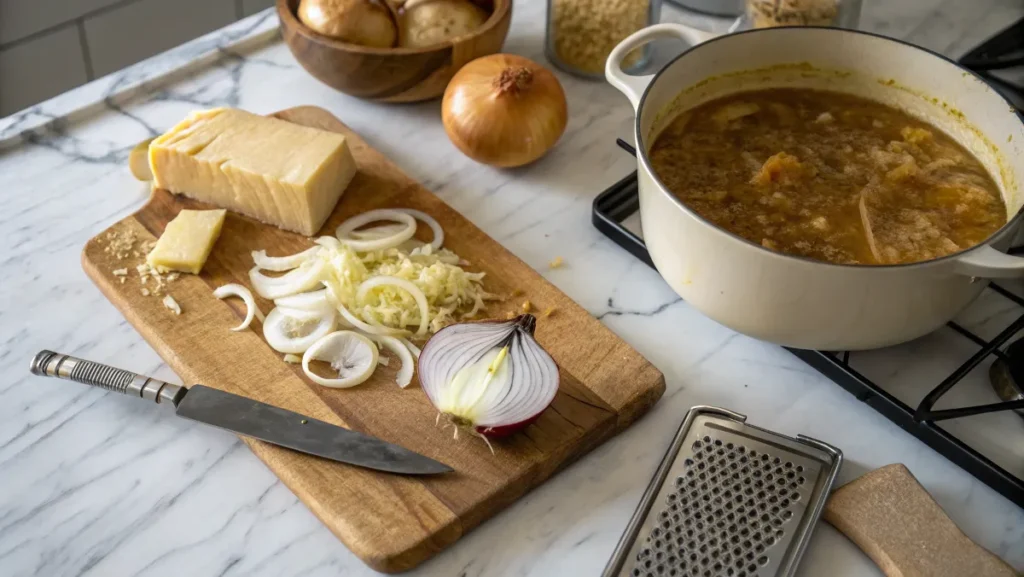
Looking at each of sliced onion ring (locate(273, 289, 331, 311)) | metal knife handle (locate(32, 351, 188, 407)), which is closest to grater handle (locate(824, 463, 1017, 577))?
sliced onion ring (locate(273, 289, 331, 311))

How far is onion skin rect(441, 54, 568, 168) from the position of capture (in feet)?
4.66

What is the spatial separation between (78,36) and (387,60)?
1.48m

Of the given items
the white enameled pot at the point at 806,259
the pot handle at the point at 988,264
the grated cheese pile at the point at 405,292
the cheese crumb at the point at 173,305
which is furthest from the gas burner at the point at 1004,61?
the cheese crumb at the point at 173,305

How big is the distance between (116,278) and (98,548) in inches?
16.1

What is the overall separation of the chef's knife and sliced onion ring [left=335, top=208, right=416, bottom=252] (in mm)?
309

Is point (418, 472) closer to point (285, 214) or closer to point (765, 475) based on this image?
point (765, 475)

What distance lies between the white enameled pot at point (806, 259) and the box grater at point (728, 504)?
0.13 m

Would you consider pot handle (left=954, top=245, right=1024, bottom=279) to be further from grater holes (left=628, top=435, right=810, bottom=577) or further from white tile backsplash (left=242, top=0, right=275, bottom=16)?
white tile backsplash (left=242, top=0, right=275, bottom=16)

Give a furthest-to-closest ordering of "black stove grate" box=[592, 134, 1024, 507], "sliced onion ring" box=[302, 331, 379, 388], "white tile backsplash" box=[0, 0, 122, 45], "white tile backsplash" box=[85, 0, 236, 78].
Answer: "white tile backsplash" box=[85, 0, 236, 78] → "white tile backsplash" box=[0, 0, 122, 45] → "sliced onion ring" box=[302, 331, 379, 388] → "black stove grate" box=[592, 134, 1024, 507]

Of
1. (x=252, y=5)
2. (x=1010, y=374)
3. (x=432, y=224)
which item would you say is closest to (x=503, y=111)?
(x=432, y=224)

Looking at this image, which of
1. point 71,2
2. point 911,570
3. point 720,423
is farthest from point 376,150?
→ point 71,2

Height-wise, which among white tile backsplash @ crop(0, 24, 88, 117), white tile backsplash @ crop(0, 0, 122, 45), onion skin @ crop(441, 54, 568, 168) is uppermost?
onion skin @ crop(441, 54, 568, 168)

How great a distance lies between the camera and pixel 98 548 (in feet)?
3.36

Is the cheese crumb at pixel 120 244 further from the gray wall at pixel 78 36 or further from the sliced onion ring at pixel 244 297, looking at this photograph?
the gray wall at pixel 78 36
